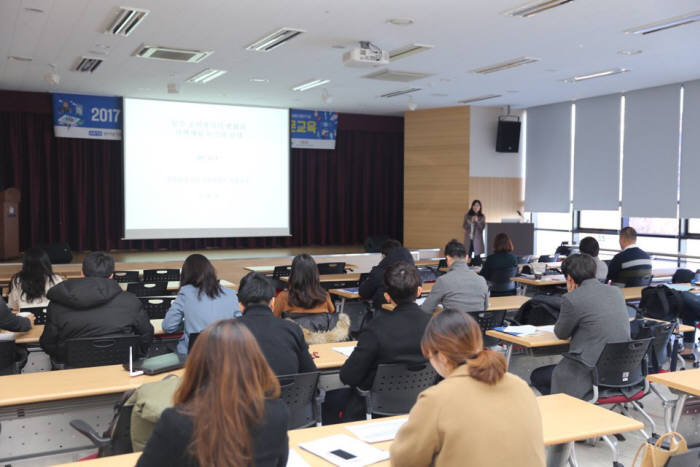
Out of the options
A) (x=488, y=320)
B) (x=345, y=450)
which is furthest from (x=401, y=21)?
(x=345, y=450)

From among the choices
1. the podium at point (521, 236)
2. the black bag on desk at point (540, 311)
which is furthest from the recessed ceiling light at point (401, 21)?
the podium at point (521, 236)

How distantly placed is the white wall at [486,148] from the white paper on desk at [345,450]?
10.7m

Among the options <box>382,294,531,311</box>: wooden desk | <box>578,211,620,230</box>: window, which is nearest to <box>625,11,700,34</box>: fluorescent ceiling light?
<box>382,294,531,311</box>: wooden desk

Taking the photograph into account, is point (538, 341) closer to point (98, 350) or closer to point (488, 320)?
point (488, 320)

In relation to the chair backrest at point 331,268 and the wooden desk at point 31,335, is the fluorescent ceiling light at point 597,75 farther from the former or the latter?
the wooden desk at point 31,335

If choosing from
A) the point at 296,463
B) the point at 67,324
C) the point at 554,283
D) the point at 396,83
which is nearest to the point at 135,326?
the point at 67,324

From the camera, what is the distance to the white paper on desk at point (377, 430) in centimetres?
240

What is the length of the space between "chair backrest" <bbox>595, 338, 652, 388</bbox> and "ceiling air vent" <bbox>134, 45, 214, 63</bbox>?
20.9 feet

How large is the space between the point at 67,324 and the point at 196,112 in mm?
8844

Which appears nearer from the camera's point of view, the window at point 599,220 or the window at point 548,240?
the window at point 599,220

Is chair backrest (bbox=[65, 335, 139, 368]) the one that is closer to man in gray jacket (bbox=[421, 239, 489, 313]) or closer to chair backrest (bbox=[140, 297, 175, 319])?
chair backrest (bbox=[140, 297, 175, 319])

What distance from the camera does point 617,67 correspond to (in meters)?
8.96

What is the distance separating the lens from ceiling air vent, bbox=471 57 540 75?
856 centimetres

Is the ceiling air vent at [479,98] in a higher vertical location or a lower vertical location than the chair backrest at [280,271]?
higher
